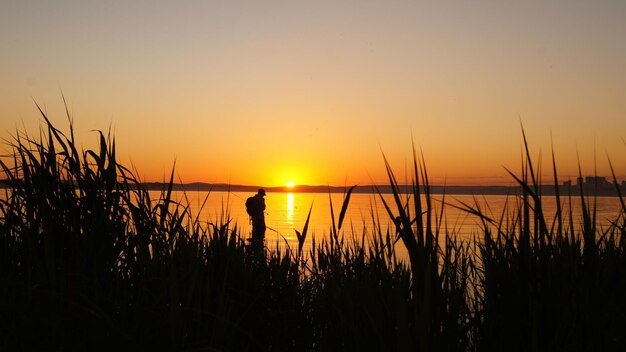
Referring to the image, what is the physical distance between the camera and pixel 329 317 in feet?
12.1

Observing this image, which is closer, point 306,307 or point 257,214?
point 306,307

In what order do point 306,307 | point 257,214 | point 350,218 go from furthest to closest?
point 257,214
point 306,307
point 350,218

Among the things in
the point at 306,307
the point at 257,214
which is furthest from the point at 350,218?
the point at 257,214

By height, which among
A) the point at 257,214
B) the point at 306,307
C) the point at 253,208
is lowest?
the point at 306,307

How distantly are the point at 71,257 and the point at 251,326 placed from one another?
1.39 meters

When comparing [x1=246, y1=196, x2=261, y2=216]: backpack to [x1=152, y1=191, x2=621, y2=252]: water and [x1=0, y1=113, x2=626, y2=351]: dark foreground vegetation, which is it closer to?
[x1=152, y1=191, x2=621, y2=252]: water

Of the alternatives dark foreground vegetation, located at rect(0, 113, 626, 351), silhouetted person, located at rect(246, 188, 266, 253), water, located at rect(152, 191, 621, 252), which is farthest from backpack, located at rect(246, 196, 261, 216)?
dark foreground vegetation, located at rect(0, 113, 626, 351)

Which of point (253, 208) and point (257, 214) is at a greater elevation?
point (253, 208)

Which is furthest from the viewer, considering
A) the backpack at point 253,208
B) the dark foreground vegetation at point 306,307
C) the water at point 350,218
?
the backpack at point 253,208

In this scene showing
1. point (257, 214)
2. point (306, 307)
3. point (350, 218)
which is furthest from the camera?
point (257, 214)

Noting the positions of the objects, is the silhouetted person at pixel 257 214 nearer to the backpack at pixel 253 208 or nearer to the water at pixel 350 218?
the backpack at pixel 253 208

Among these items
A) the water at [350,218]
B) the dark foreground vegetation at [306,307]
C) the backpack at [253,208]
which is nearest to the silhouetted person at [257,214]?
the backpack at [253,208]

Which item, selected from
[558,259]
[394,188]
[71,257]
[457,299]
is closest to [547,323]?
[457,299]

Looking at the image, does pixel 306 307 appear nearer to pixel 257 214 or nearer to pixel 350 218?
pixel 350 218
